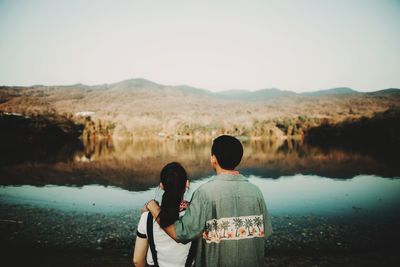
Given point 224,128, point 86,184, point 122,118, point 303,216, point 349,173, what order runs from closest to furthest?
1. point 303,216
2. point 86,184
3. point 349,173
4. point 224,128
5. point 122,118

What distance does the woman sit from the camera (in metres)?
2.66

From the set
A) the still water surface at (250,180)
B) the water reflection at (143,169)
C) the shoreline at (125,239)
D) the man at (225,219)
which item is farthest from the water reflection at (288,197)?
the man at (225,219)

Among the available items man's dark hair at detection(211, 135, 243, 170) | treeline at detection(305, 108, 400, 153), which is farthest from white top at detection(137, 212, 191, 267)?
treeline at detection(305, 108, 400, 153)

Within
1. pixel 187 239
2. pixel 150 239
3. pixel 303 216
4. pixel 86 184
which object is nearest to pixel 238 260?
pixel 187 239

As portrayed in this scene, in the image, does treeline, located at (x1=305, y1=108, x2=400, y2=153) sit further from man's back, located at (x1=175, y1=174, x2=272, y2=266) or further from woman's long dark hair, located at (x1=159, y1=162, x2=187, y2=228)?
woman's long dark hair, located at (x1=159, y1=162, x2=187, y2=228)

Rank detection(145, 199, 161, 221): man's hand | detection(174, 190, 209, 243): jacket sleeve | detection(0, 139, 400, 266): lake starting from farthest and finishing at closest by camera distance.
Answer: detection(0, 139, 400, 266): lake < detection(145, 199, 161, 221): man's hand < detection(174, 190, 209, 243): jacket sleeve

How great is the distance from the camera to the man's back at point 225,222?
101 inches

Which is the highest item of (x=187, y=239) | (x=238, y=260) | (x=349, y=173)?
(x=187, y=239)

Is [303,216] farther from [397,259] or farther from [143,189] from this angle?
[143,189]

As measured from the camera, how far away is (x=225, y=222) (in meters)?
2.61

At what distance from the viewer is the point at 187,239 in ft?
8.28

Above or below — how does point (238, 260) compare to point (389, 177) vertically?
above

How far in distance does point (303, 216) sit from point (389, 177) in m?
10.2

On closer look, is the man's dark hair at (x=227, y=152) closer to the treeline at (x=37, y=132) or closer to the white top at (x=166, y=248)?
the white top at (x=166, y=248)
